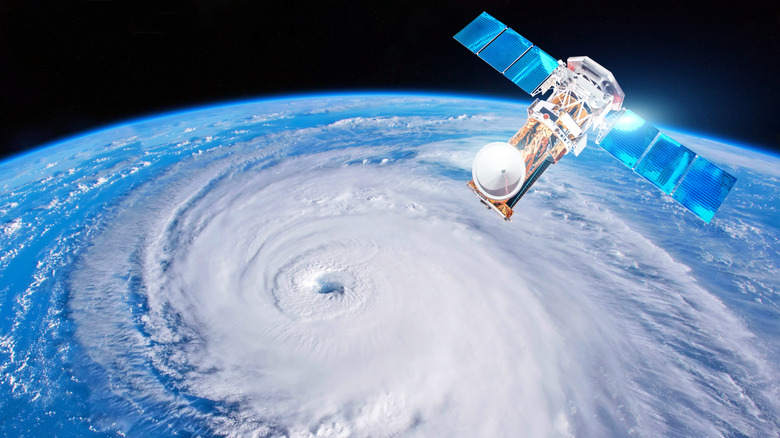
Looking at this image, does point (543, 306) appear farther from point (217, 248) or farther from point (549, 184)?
point (217, 248)

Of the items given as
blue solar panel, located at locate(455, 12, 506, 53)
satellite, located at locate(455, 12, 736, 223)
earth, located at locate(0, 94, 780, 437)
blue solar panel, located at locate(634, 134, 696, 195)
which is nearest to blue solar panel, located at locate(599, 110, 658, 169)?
satellite, located at locate(455, 12, 736, 223)

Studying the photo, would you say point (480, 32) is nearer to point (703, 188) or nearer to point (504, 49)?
point (504, 49)

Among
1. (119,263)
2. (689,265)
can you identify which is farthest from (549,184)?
(119,263)

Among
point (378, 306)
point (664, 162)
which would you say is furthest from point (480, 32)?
point (378, 306)

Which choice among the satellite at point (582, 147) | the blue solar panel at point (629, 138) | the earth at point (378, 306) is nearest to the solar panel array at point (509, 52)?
the satellite at point (582, 147)

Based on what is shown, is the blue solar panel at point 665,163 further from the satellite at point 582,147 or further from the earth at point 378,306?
the earth at point 378,306

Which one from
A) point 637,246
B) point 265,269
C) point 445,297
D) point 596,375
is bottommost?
point 265,269

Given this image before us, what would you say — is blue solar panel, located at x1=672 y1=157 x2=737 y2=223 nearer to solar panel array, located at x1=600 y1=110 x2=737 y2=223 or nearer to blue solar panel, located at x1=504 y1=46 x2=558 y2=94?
solar panel array, located at x1=600 y1=110 x2=737 y2=223

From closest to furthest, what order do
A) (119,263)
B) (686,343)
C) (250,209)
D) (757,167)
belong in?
(686,343), (119,263), (250,209), (757,167)
